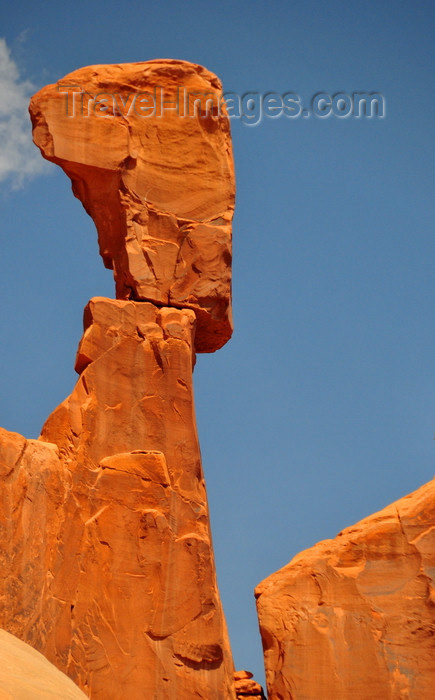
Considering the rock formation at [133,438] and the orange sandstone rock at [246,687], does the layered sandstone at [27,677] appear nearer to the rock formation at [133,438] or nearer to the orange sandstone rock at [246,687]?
the rock formation at [133,438]

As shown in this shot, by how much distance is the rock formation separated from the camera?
15578 mm

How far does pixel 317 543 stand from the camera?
18.6 m

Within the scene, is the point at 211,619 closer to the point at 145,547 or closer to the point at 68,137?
the point at 145,547

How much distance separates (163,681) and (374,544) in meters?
4.17

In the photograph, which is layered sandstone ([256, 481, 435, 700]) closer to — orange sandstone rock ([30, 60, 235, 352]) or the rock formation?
the rock formation

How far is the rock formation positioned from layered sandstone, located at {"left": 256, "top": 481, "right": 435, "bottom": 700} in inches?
42.7

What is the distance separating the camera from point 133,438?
17078 millimetres

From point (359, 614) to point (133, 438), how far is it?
4424 millimetres

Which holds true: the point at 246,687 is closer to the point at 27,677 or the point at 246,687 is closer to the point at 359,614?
the point at 359,614

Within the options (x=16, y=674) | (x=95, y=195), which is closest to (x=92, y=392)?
(x=95, y=195)

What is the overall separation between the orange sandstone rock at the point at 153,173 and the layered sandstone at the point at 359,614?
163 inches

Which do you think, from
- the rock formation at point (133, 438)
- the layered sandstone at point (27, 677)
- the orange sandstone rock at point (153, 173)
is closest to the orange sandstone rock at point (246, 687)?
the rock formation at point (133, 438)

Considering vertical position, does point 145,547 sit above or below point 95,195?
below

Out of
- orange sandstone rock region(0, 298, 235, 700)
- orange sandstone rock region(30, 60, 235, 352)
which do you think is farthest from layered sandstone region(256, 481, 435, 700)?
orange sandstone rock region(30, 60, 235, 352)
